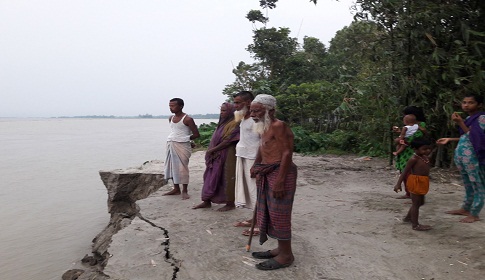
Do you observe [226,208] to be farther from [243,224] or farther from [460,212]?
[460,212]

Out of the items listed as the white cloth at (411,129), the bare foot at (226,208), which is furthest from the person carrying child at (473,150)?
the bare foot at (226,208)

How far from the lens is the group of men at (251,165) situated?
3146 millimetres

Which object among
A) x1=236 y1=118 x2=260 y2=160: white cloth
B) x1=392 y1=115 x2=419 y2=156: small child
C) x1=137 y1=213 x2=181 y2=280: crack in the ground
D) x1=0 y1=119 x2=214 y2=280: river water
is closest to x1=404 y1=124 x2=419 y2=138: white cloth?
x1=392 y1=115 x2=419 y2=156: small child

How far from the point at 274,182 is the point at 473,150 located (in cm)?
255

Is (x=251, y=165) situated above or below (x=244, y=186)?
above

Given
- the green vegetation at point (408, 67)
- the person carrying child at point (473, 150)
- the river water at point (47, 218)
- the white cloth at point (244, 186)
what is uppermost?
the green vegetation at point (408, 67)

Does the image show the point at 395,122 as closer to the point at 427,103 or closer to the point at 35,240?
the point at 427,103

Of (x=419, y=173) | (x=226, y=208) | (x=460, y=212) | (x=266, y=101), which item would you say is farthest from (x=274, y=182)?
(x=460, y=212)

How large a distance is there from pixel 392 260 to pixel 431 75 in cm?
448

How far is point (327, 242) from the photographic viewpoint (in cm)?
385

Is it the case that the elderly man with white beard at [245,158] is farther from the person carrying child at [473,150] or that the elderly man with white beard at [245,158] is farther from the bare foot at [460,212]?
the bare foot at [460,212]

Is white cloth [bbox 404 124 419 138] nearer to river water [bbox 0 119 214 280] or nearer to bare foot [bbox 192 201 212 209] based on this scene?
bare foot [bbox 192 201 212 209]

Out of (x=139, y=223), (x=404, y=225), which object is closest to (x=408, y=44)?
(x=404, y=225)

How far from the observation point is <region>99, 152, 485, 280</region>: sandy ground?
3.15 meters
